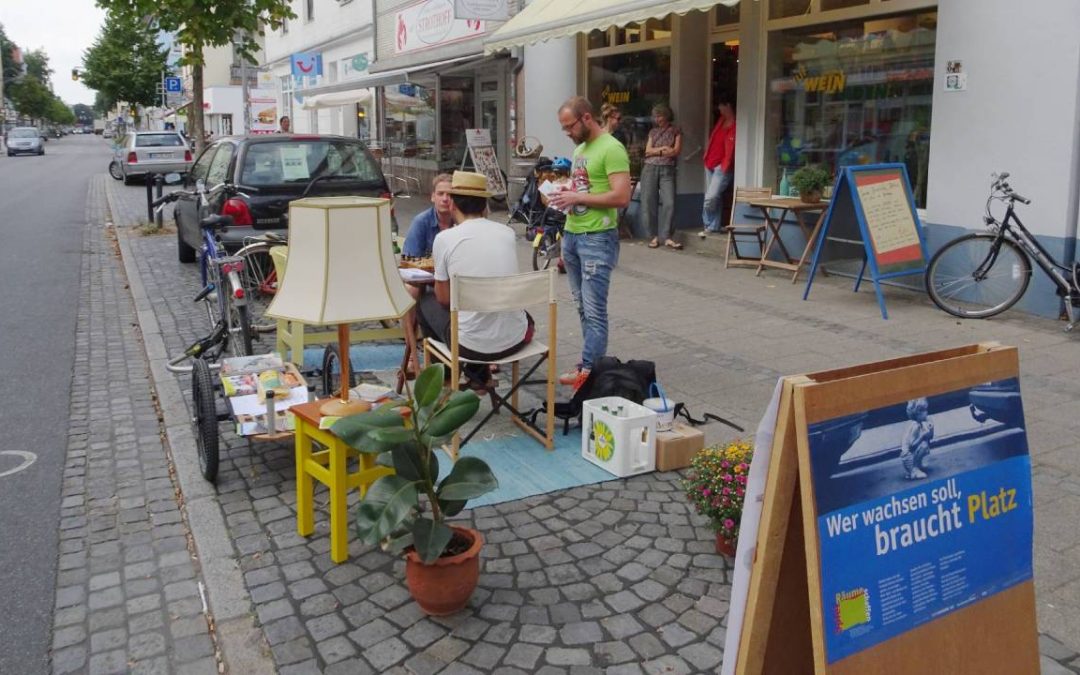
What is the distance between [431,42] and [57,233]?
26.9 feet

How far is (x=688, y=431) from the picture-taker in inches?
196

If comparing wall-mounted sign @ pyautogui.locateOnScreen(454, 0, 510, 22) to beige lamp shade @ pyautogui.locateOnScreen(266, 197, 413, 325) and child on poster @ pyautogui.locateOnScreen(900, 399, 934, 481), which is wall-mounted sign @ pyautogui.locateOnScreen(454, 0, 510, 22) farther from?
child on poster @ pyautogui.locateOnScreen(900, 399, 934, 481)

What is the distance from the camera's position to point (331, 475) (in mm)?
3811

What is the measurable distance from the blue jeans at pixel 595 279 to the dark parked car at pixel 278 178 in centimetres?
388

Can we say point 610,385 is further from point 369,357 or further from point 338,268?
point 369,357

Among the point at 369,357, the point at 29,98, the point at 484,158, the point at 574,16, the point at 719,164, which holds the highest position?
the point at 29,98

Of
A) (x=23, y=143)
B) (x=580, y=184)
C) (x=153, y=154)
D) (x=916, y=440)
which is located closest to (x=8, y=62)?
(x=23, y=143)

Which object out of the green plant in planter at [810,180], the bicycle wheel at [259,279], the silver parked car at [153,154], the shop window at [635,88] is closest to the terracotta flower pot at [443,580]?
the bicycle wheel at [259,279]

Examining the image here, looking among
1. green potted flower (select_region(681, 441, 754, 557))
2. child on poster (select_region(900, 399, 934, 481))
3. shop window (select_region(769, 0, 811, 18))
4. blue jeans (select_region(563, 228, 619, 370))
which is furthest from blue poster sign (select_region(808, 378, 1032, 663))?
shop window (select_region(769, 0, 811, 18))

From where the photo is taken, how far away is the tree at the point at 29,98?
4700 inches

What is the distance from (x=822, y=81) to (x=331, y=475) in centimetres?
849

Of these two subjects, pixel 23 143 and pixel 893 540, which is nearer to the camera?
pixel 893 540

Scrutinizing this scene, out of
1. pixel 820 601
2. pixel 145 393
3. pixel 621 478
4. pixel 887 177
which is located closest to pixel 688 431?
pixel 621 478

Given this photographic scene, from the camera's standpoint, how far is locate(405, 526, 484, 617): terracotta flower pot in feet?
10.9
